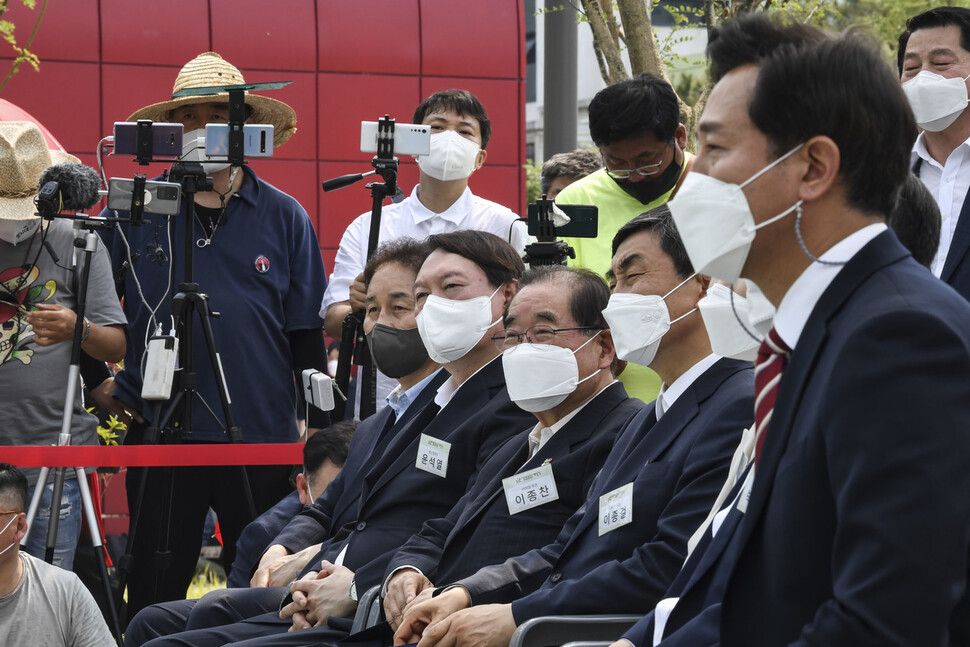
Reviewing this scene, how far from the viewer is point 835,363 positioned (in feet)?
5.08

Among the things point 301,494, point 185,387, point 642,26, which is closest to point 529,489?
point 301,494

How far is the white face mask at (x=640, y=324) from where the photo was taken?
9.48ft

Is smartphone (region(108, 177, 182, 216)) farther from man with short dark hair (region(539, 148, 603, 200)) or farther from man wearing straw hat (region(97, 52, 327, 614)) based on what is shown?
man with short dark hair (region(539, 148, 603, 200))

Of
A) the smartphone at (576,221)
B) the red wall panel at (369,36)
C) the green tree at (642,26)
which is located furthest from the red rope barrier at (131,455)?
the red wall panel at (369,36)

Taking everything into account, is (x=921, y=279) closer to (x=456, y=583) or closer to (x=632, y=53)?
(x=456, y=583)

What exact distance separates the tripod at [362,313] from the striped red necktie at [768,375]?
9.18ft

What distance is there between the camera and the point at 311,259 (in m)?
5.12

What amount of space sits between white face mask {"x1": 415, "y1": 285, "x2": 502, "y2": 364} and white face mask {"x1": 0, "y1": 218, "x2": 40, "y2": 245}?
1.99 metres

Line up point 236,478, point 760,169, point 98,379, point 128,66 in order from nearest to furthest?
point 760,169
point 236,478
point 98,379
point 128,66

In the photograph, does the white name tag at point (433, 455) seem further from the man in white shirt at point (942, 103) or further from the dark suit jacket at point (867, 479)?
the dark suit jacket at point (867, 479)

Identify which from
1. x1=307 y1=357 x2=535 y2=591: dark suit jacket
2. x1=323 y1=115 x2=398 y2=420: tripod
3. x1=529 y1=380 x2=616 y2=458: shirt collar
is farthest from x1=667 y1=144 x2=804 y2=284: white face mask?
x1=323 y1=115 x2=398 y2=420: tripod

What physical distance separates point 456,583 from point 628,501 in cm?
52

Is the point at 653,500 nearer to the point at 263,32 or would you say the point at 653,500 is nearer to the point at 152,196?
the point at 152,196

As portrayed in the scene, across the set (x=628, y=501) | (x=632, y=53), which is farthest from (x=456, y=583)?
(x=632, y=53)
